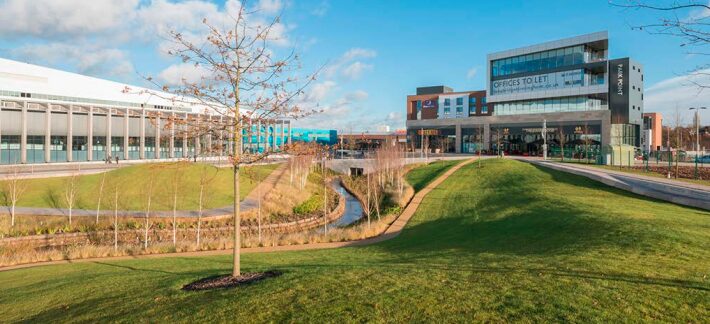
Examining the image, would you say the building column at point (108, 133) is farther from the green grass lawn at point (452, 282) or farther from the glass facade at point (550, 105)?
the glass facade at point (550, 105)

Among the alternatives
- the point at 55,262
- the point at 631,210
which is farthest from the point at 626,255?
the point at 55,262

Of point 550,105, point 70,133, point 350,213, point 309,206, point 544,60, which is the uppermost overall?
point 544,60

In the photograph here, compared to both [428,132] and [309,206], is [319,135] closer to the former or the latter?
[428,132]

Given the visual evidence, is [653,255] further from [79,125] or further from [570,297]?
[79,125]

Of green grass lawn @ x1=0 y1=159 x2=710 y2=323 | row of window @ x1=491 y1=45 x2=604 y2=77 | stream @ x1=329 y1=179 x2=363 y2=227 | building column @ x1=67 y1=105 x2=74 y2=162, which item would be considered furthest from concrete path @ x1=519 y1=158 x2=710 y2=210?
building column @ x1=67 y1=105 x2=74 y2=162

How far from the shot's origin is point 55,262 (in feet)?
57.3

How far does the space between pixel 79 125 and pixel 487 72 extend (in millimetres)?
65954

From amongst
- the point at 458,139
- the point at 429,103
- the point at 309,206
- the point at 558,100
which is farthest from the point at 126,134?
the point at 558,100

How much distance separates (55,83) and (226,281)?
Result: 2619 inches

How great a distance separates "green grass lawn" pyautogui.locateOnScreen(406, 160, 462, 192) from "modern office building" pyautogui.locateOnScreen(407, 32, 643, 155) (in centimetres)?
1740

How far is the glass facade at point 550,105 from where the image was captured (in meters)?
67.9

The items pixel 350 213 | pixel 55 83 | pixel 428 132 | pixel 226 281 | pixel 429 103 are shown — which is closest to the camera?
pixel 226 281

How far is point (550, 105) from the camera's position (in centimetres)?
7162

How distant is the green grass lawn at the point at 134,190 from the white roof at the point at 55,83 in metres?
16.3
